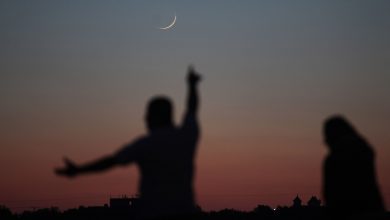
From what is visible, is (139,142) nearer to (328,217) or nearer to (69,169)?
(69,169)

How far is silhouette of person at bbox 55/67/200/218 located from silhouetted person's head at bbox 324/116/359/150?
264 centimetres

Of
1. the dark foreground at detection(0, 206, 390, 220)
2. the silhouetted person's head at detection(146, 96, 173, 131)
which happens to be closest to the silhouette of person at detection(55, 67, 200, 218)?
the silhouetted person's head at detection(146, 96, 173, 131)

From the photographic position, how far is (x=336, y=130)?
9.16 meters

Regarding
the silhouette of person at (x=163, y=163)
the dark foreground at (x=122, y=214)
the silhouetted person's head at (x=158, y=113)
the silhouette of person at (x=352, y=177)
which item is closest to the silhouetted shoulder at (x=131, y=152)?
the silhouette of person at (x=163, y=163)

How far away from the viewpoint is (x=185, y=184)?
23.0 feet

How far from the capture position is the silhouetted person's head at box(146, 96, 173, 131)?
698cm

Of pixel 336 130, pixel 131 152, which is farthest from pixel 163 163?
pixel 336 130

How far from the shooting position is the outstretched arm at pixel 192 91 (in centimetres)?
738

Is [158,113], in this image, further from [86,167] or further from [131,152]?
[86,167]

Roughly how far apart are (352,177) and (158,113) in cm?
301

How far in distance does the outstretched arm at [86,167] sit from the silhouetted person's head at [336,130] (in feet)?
11.0

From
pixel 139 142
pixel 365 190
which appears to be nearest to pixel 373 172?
pixel 365 190

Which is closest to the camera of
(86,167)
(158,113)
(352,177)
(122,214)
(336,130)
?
(86,167)

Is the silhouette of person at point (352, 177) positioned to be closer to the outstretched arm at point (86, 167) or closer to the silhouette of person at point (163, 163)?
the silhouette of person at point (163, 163)
